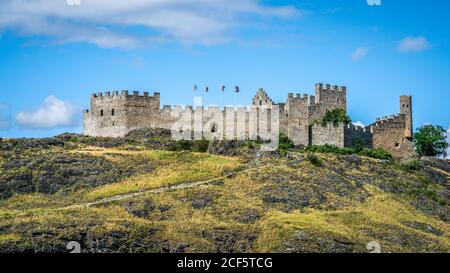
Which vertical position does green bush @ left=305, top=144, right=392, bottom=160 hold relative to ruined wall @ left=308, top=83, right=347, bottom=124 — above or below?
below

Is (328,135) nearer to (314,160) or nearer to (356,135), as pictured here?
(356,135)

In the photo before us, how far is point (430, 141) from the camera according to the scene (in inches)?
4815

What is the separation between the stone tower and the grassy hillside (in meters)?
7.07

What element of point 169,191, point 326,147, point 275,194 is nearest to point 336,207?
point 275,194

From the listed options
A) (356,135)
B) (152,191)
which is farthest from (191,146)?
(356,135)

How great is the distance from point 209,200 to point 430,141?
39.2 m

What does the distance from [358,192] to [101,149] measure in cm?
2595

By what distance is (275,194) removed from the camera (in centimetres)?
9406

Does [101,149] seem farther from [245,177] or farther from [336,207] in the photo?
[336,207]

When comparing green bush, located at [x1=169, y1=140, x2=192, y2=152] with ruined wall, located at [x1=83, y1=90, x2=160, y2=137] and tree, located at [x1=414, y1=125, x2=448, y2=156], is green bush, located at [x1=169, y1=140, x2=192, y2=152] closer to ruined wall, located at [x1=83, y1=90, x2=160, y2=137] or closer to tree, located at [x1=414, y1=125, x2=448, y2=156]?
ruined wall, located at [x1=83, y1=90, x2=160, y2=137]

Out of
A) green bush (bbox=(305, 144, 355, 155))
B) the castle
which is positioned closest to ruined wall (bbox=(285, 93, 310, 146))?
the castle

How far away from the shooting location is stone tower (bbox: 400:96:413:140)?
121500 millimetres

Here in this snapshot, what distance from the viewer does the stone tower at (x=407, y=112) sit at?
122 m

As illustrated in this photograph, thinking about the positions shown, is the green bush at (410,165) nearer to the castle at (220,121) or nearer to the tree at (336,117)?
the castle at (220,121)
